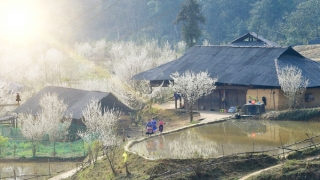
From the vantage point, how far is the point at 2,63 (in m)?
75.8

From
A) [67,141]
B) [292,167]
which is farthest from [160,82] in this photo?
[292,167]

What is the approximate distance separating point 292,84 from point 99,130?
39.4ft

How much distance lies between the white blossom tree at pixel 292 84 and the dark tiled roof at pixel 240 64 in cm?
49

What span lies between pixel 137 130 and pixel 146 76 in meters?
7.46

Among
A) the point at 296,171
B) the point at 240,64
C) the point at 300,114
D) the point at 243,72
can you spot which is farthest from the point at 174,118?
the point at 296,171

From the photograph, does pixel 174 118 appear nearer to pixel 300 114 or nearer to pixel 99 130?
pixel 99 130

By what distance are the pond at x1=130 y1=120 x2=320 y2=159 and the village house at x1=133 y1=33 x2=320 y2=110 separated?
555 centimetres

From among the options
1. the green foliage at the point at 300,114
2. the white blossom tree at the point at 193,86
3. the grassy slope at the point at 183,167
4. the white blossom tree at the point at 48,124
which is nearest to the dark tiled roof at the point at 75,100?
the white blossom tree at the point at 48,124

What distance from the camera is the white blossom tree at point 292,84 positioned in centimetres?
4234

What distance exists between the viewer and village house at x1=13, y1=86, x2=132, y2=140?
45325 mm

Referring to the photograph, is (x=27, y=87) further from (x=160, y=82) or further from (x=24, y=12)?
(x=24, y=12)

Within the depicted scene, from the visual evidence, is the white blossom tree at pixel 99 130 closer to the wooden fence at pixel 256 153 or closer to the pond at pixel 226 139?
the pond at pixel 226 139

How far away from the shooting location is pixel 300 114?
127ft

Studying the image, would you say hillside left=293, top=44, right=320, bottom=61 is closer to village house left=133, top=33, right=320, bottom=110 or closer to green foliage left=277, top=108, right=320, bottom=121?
village house left=133, top=33, right=320, bottom=110
